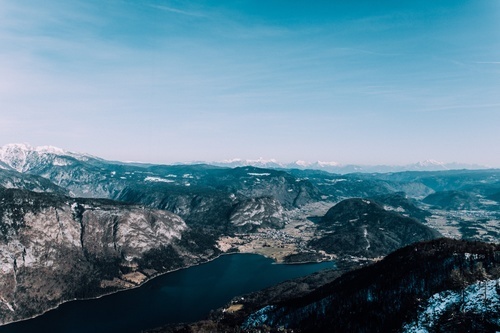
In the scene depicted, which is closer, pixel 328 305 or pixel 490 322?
pixel 490 322

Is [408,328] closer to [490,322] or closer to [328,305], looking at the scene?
[490,322]

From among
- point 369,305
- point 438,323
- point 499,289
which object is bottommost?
point 369,305

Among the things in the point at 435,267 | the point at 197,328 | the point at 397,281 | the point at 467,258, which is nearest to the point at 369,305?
the point at 397,281

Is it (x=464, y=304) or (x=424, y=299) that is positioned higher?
(x=464, y=304)

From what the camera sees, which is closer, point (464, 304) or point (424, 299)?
point (464, 304)

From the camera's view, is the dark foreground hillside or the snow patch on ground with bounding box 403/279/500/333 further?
the dark foreground hillside

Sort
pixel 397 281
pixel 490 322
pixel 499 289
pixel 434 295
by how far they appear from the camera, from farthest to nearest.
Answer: pixel 397 281 < pixel 434 295 < pixel 499 289 < pixel 490 322

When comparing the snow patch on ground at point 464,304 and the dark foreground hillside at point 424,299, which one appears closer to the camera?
the snow patch on ground at point 464,304

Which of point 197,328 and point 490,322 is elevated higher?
point 490,322
